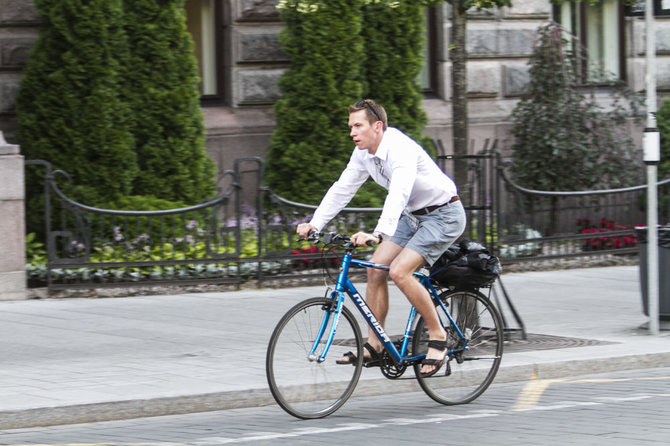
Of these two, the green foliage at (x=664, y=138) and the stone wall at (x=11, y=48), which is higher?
the stone wall at (x=11, y=48)

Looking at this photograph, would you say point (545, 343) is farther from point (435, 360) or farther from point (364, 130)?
point (364, 130)

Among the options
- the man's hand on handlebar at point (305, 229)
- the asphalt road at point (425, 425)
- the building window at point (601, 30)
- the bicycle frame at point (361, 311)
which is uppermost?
the building window at point (601, 30)

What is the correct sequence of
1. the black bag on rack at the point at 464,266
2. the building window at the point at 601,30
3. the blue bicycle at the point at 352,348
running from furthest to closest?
the building window at the point at 601,30 < the black bag on rack at the point at 464,266 < the blue bicycle at the point at 352,348

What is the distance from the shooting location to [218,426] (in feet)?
22.2

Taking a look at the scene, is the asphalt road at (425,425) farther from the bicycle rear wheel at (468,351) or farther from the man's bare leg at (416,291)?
the man's bare leg at (416,291)

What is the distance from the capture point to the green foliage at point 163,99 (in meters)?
13.4

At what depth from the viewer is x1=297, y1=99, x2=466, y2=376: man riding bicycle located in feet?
23.2

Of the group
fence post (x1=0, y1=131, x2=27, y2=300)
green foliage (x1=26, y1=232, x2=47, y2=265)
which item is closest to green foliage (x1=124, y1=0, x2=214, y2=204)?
green foliage (x1=26, y1=232, x2=47, y2=265)

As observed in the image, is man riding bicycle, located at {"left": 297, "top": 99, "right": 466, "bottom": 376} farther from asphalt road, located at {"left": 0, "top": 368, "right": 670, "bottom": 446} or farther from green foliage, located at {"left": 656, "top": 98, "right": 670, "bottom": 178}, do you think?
green foliage, located at {"left": 656, "top": 98, "right": 670, "bottom": 178}

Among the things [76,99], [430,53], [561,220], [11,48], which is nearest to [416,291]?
[76,99]

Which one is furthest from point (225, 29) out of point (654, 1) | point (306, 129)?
point (654, 1)

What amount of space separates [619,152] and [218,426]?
10.1 metres

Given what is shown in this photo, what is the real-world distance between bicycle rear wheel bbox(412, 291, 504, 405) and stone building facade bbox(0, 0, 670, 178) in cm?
733

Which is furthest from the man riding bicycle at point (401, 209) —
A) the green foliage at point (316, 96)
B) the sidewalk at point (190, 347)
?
the green foliage at point (316, 96)
